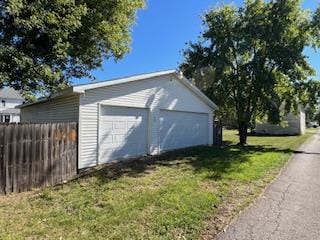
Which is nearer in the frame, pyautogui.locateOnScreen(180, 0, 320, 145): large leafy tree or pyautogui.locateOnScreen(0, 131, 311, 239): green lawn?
pyautogui.locateOnScreen(0, 131, 311, 239): green lawn

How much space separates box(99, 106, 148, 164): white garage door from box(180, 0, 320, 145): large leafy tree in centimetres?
882

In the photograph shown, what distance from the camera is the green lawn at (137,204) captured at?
17.4 ft

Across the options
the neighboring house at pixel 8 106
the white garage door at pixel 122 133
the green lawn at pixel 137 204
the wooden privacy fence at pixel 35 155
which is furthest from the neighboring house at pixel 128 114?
the neighboring house at pixel 8 106

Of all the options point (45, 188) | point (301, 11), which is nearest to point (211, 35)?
point (301, 11)

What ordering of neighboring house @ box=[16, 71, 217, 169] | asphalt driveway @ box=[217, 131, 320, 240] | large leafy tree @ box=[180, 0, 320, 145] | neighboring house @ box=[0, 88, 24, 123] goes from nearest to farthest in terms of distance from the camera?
1. asphalt driveway @ box=[217, 131, 320, 240]
2. neighboring house @ box=[16, 71, 217, 169]
3. large leafy tree @ box=[180, 0, 320, 145]
4. neighboring house @ box=[0, 88, 24, 123]

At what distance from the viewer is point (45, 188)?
333 inches

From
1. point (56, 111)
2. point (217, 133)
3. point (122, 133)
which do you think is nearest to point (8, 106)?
point (217, 133)

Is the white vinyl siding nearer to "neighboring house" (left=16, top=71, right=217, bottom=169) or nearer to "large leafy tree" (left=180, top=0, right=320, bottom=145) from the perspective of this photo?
"neighboring house" (left=16, top=71, right=217, bottom=169)

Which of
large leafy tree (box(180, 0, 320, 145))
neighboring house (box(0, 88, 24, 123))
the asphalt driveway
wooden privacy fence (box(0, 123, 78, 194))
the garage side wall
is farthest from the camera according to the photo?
neighboring house (box(0, 88, 24, 123))

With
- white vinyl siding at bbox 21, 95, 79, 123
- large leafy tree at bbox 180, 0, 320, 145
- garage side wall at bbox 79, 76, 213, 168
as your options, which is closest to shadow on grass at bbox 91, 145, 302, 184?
garage side wall at bbox 79, 76, 213, 168

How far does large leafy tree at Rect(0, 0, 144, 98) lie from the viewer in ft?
33.9

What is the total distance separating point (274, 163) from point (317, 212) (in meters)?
6.52

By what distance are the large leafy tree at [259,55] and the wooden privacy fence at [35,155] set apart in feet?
43.5

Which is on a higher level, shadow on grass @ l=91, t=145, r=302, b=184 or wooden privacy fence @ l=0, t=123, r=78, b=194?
wooden privacy fence @ l=0, t=123, r=78, b=194
